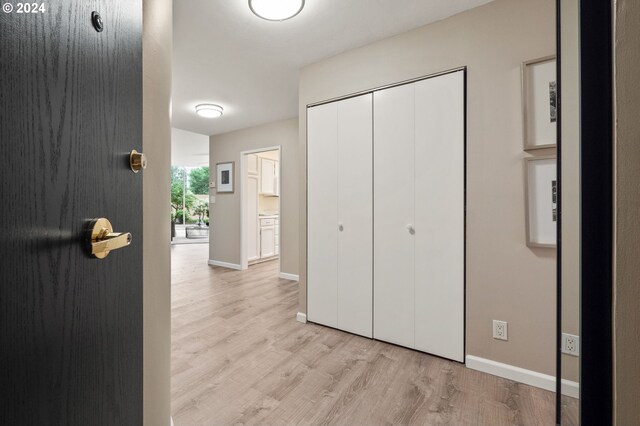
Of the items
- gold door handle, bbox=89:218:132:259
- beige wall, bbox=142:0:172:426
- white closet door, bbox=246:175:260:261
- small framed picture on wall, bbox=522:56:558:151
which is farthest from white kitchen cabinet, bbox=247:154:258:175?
gold door handle, bbox=89:218:132:259

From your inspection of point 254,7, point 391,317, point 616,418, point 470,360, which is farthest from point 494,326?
point 254,7

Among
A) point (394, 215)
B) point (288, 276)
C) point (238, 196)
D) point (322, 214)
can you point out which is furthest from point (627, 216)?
point (238, 196)

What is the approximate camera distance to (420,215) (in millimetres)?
2254

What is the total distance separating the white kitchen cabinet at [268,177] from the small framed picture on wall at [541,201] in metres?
4.80

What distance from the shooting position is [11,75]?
1.31 ft

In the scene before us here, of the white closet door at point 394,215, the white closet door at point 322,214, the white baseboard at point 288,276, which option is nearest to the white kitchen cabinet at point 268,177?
the white baseboard at point 288,276

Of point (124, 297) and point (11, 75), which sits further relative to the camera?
point (124, 297)

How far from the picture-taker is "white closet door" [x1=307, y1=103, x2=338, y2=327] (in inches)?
106

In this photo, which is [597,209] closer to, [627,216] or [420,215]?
[627,216]

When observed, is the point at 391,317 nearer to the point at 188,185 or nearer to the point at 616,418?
the point at 616,418

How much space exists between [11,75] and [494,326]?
7.99 feet

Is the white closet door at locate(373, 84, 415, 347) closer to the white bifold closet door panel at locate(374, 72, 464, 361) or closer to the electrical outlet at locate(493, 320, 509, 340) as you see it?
the white bifold closet door panel at locate(374, 72, 464, 361)

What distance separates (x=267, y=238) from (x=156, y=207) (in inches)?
195

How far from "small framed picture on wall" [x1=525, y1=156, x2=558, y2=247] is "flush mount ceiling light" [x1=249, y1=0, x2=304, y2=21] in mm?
1817
